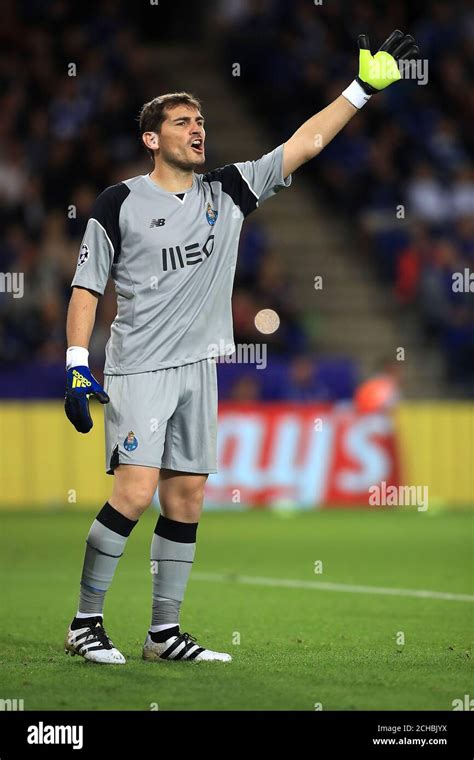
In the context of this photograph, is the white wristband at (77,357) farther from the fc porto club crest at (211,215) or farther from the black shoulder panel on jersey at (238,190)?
the black shoulder panel on jersey at (238,190)

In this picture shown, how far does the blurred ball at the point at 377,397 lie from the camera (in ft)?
52.6

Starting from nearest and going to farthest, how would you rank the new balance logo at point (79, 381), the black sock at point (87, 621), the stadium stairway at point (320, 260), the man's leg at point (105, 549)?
the new balance logo at point (79, 381) < the man's leg at point (105, 549) < the black sock at point (87, 621) < the stadium stairway at point (320, 260)

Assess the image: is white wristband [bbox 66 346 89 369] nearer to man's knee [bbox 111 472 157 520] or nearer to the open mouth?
man's knee [bbox 111 472 157 520]

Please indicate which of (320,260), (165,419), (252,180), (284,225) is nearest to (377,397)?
(320,260)

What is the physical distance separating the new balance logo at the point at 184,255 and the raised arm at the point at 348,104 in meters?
0.57

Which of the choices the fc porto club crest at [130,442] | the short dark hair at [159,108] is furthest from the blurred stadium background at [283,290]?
the short dark hair at [159,108]

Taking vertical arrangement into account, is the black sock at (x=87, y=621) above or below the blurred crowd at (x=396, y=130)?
below

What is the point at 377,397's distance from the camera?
1612 cm

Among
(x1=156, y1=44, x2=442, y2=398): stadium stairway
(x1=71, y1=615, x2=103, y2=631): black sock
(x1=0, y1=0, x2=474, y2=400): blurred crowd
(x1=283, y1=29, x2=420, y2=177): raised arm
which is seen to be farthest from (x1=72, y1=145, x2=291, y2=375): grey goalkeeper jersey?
(x1=156, y1=44, x2=442, y2=398): stadium stairway

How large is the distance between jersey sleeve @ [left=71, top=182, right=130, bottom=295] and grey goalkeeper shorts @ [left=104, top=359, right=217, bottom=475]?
461 mm

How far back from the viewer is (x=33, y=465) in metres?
15.3

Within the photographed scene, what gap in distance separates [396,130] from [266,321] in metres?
4.90

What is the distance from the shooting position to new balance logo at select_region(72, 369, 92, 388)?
611 centimetres

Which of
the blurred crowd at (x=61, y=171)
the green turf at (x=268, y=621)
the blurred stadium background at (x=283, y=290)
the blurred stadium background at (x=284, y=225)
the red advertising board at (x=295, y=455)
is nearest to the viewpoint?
the green turf at (x=268, y=621)
